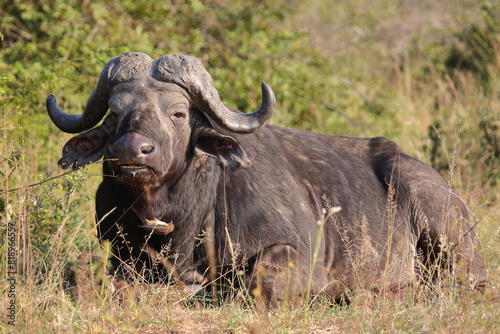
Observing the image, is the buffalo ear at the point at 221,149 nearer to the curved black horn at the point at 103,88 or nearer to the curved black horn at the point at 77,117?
the curved black horn at the point at 103,88

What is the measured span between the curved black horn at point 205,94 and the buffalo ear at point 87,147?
558mm

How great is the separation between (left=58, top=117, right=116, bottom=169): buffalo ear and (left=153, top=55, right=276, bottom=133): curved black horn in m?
0.56

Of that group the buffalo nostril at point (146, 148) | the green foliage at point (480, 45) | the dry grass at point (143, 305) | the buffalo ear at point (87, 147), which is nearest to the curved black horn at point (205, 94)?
the buffalo ear at point (87, 147)

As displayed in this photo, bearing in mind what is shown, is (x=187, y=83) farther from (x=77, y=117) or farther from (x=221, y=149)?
(x=77, y=117)

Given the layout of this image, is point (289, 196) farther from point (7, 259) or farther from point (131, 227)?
point (7, 259)

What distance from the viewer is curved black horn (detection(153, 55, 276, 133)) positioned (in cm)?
463

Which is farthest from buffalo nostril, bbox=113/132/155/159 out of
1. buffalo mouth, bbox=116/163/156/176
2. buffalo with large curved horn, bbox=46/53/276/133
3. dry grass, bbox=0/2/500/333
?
buffalo with large curved horn, bbox=46/53/276/133

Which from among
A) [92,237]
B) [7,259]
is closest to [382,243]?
[92,237]

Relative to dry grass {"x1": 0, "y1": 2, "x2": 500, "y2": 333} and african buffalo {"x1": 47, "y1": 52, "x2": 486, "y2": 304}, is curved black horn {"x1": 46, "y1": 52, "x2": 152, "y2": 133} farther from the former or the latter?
dry grass {"x1": 0, "y1": 2, "x2": 500, "y2": 333}

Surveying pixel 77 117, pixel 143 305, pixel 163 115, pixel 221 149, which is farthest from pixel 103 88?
pixel 143 305

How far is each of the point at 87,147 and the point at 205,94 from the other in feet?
3.21

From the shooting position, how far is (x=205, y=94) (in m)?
4.69

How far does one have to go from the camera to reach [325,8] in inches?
656

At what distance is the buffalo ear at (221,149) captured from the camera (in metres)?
4.73
